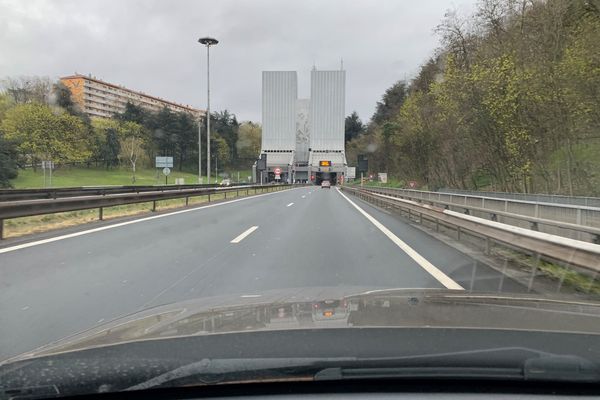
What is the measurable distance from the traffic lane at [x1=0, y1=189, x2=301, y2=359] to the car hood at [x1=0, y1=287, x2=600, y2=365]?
148 cm

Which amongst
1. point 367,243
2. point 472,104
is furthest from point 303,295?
point 472,104

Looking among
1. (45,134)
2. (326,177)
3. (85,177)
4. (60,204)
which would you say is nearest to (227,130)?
(326,177)

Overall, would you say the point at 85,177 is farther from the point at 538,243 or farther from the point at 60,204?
the point at 538,243

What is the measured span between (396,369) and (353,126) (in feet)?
503

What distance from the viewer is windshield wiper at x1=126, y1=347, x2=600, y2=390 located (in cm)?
245

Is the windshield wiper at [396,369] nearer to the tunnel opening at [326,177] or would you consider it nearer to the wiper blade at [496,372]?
the wiper blade at [496,372]

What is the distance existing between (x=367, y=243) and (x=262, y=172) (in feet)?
349

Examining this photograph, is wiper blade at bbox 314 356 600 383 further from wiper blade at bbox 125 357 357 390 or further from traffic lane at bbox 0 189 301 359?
traffic lane at bbox 0 189 301 359

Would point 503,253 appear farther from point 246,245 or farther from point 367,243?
point 246,245

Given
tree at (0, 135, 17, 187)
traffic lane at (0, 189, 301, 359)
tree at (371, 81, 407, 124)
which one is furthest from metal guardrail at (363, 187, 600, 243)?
tree at (371, 81, 407, 124)

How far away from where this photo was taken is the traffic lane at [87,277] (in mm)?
4891

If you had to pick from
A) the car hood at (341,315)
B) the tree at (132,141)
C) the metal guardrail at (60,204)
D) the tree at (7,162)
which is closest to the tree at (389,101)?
the tree at (132,141)

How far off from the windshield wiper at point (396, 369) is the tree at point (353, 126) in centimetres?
14908

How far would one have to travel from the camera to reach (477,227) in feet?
31.4
